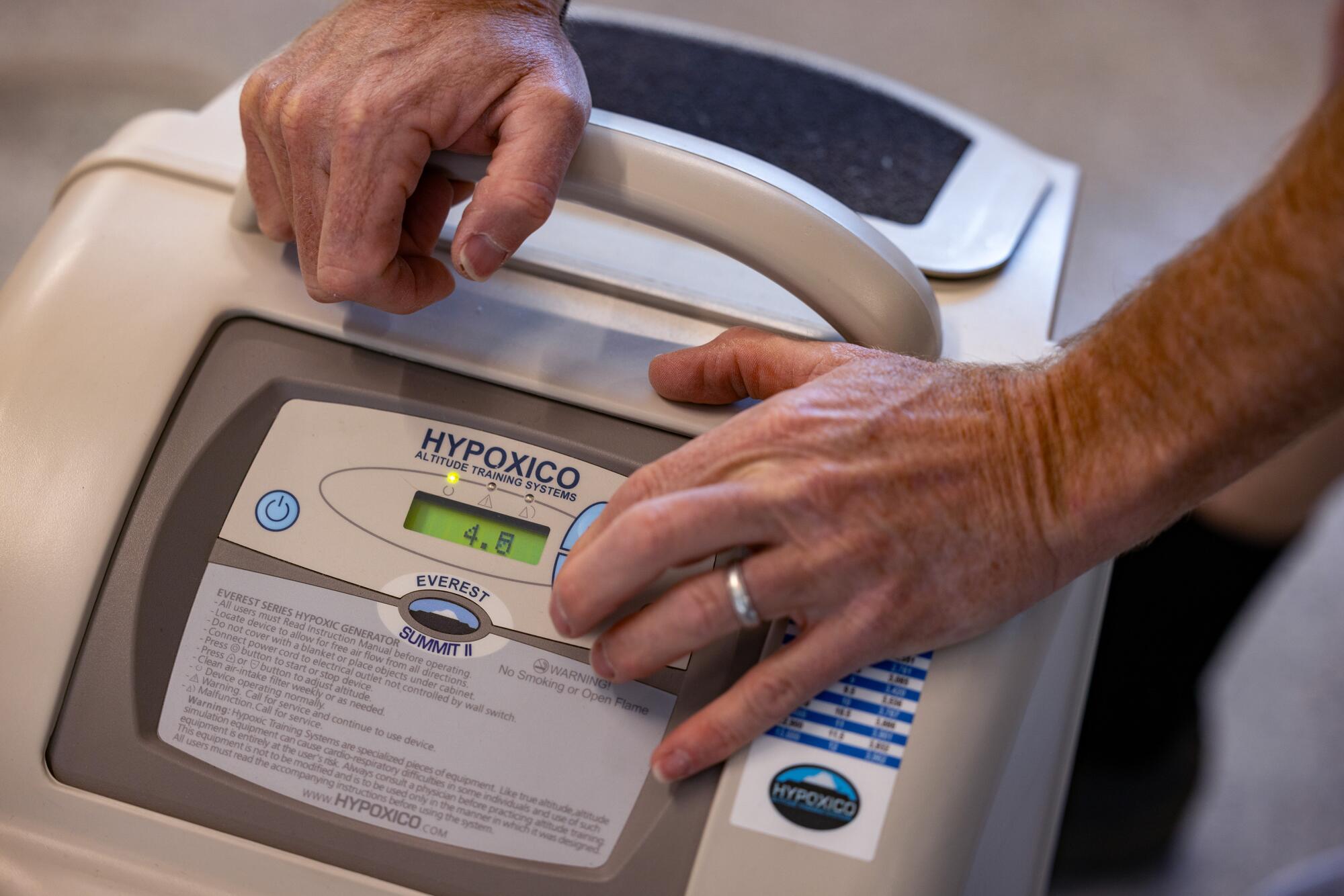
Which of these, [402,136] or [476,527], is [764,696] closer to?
[476,527]

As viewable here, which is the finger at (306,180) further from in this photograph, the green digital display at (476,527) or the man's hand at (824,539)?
the man's hand at (824,539)

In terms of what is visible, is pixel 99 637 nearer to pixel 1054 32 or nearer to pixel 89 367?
pixel 89 367

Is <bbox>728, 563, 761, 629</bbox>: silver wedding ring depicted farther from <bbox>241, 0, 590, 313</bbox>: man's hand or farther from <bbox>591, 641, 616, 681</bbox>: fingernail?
<bbox>241, 0, 590, 313</bbox>: man's hand

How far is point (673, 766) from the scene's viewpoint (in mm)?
558

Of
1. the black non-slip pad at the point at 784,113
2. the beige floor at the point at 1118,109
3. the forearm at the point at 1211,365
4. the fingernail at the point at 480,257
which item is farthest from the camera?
the beige floor at the point at 1118,109

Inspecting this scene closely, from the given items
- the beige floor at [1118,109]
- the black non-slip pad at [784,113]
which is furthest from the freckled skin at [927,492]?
the beige floor at [1118,109]

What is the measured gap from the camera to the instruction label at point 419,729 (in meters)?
0.58

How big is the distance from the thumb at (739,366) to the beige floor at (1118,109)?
101 cm

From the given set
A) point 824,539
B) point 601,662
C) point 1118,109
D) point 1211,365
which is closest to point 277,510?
point 601,662

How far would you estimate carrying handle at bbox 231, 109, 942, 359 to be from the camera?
23.8 inches

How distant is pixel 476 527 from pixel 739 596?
17 centimetres

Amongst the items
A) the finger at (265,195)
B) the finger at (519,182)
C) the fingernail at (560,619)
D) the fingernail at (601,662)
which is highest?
the finger at (519,182)

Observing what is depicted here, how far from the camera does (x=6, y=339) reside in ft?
2.11

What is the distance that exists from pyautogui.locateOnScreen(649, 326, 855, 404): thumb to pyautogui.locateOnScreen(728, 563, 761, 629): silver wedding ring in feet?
0.42
